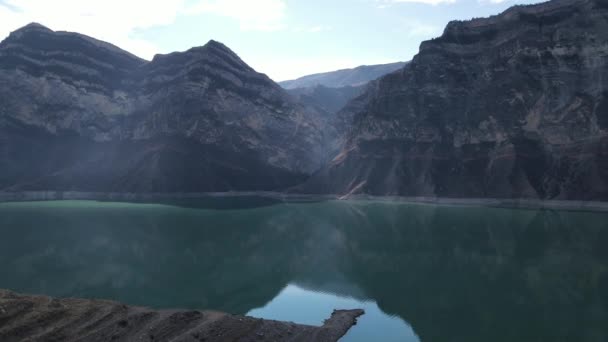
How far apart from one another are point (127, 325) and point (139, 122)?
148 metres

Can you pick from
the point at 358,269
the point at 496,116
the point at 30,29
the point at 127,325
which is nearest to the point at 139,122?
the point at 30,29

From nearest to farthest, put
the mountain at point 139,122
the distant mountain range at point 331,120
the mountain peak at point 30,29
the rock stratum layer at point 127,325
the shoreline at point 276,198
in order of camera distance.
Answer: the rock stratum layer at point 127,325 < the shoreline at point 276,198 < the distant mountain range at point 331,120 < the mountain at point 139,122 < the mountain peak at point 30,29

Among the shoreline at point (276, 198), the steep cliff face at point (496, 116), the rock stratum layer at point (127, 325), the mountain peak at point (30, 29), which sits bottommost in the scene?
the shoreline at point (276, 198)

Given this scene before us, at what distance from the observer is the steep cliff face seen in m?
98.2

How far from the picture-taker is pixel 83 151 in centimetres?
15388

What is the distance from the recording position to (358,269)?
139 feet

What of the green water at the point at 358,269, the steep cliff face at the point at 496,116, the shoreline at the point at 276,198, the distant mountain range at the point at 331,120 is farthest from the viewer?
the distant mountain range at the point at 331,120

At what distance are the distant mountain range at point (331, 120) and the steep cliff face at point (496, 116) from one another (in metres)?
0.32

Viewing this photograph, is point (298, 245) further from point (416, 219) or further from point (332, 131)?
point (332, 131)

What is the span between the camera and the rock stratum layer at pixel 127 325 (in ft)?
72.0

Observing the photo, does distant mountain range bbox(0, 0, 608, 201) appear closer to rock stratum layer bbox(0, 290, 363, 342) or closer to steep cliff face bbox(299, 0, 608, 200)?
steep cliff face bbox(299, 0, 608, 200)

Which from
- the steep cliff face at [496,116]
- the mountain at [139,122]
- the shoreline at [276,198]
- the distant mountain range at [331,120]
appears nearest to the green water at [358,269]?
the shoreline at [276,198]

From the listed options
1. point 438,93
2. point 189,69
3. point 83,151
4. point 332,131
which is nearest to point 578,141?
point 438,93

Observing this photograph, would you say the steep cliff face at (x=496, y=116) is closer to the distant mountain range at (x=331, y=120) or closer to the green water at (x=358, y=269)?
the distant mountain range at (x=331, y=120)
